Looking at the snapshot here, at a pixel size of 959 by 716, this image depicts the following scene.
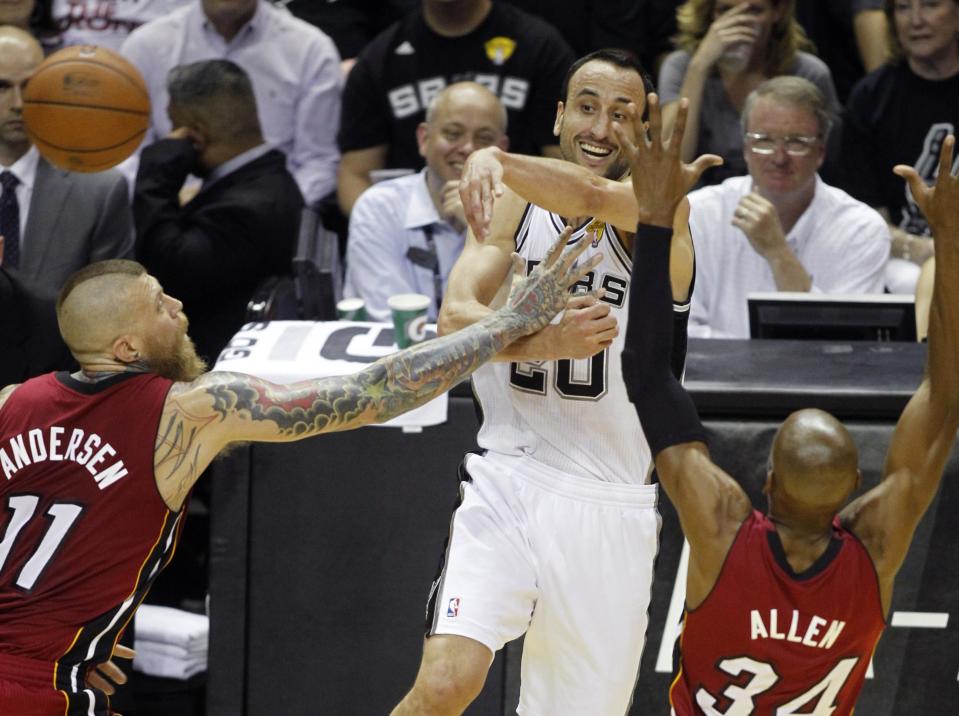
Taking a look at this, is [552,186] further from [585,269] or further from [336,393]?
[336,393]

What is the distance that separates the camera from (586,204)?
407 centimetres

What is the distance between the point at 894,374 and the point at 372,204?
2453 mm

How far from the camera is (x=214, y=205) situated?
21.3 ft

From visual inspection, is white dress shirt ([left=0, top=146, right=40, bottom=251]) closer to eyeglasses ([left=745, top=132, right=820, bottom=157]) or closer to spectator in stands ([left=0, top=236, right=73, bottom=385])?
spectator in stands ([left=0, top=236, right=73, bottom=385])

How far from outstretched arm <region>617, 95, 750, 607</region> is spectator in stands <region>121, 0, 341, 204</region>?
388 centimetres

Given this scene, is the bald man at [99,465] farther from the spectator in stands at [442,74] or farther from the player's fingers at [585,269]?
the spectator in stands at [442,74]

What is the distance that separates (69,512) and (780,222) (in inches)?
142

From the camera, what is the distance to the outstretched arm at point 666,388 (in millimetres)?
3531

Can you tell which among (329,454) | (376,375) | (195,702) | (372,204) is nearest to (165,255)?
(372,204)

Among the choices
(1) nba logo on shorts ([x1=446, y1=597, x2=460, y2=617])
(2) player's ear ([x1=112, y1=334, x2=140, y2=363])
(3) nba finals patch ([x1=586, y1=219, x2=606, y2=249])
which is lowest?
(1) nba logo on shorts ([x1=446, y1=597, x2=460, y2=617])

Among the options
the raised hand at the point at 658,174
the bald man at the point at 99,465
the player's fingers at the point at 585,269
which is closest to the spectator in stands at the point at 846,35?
the player's fingers at the point at 585,269

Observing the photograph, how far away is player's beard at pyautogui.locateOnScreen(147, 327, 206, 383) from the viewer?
397cm

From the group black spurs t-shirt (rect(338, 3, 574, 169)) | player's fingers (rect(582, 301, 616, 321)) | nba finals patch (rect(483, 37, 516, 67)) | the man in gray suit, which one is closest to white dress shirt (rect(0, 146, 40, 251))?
the man in gray suit

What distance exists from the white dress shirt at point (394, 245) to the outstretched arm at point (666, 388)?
112 inches
